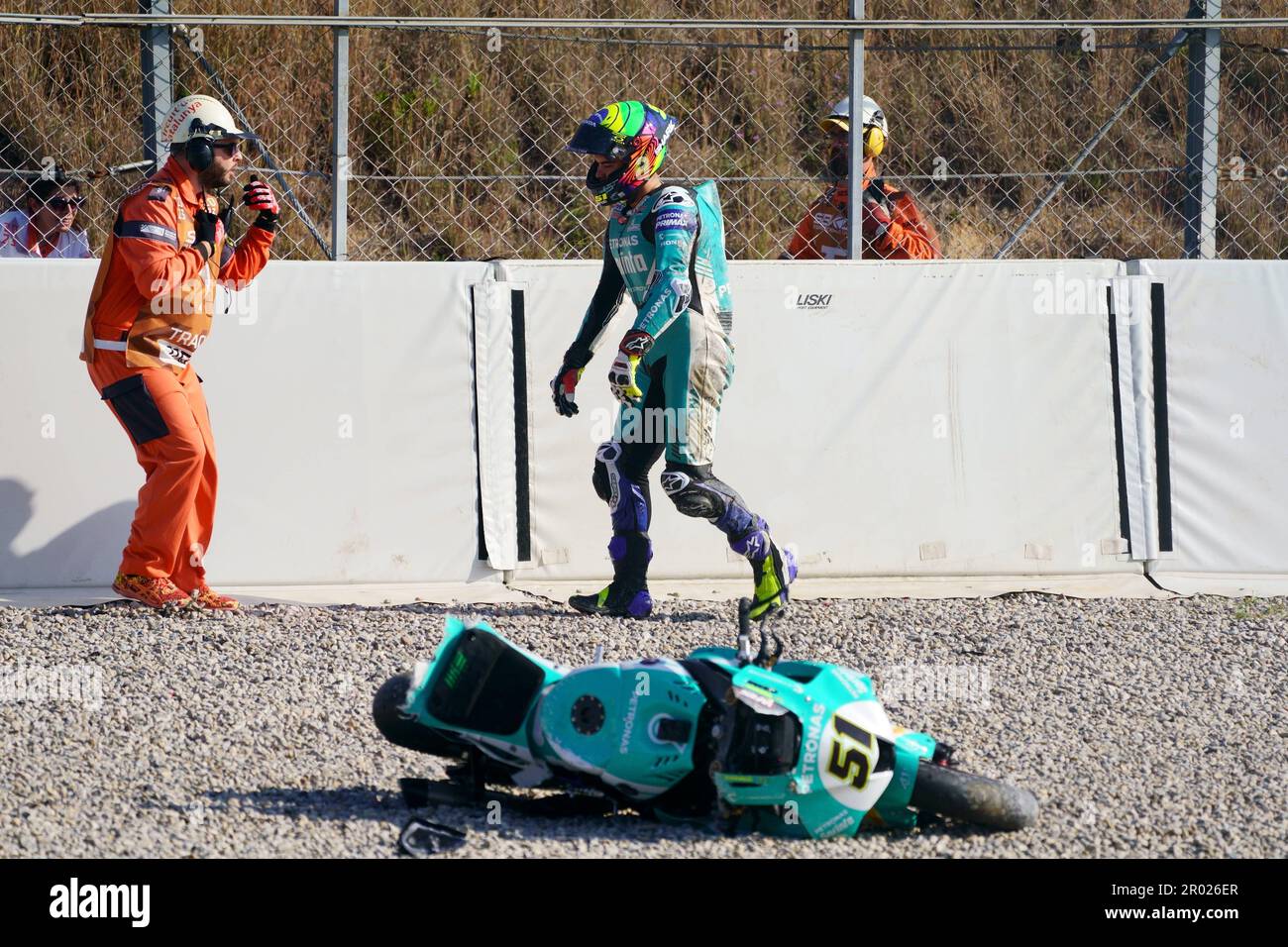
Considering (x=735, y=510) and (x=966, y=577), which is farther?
(x=966, y=577)

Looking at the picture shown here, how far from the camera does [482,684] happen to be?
3.73 meters

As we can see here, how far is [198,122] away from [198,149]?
0.12 meters

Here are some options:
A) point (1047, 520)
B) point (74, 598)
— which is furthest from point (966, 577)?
point (74, 598)

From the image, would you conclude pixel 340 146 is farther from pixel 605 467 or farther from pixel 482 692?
pixel 482 692

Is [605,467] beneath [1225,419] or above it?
beneath

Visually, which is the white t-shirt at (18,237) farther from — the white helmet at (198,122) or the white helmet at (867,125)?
the white helmet at (867,125)

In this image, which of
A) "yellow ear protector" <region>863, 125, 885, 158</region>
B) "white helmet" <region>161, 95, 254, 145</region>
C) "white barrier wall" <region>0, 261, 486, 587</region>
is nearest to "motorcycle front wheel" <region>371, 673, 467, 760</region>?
"white barrier wall" <region>0, 261, 486, 587</region>

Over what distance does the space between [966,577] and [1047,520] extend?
48 centimetres

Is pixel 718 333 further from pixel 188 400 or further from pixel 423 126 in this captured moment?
pixel 423 126

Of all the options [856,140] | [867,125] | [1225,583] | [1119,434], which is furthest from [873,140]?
[1225,583]

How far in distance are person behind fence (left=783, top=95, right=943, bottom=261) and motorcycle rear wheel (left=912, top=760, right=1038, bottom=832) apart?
4.15 m

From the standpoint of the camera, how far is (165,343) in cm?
629

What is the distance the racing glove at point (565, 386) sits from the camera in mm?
6434

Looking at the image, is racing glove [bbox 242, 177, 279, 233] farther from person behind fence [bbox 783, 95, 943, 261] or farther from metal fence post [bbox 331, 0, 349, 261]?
person behind fence [bbox 783, 95, 943, 261]
